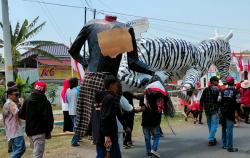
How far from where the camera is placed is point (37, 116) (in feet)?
18.6

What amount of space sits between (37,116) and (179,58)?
5.97 m

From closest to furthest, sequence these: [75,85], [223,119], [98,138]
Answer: [98,138] → [223,119] → [75,85]

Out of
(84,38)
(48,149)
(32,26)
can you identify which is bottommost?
(48,149)

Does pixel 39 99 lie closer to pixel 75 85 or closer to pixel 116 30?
pixel 116 30

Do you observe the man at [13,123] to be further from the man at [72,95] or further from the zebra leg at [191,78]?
the zebra leg at [191,78]

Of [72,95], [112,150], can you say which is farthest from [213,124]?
[112,150]

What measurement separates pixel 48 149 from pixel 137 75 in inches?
97.7

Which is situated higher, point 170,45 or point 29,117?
point 170,45

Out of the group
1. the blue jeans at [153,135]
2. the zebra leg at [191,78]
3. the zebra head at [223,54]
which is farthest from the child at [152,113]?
the zebra head at [223,54]

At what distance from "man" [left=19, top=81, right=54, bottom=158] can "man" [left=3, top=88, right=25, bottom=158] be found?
10.9 inches

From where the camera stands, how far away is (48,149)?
844 cm

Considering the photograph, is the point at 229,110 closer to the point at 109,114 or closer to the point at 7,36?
the point at 109,114

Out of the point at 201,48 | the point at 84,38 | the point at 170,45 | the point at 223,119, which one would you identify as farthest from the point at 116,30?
the point at 201,48

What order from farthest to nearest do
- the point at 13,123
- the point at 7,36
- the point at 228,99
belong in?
the point at 7,36 < the point at 228,99 < the point at 13,123
